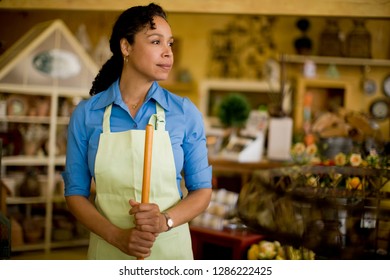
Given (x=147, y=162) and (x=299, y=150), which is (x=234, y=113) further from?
(x=147, y=162)

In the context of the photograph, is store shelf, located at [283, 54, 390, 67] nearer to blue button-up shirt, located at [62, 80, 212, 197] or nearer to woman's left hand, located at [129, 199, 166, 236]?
blue button-up shirt, located at [62, 80, 212, 197]

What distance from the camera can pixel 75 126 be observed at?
59.4 inches

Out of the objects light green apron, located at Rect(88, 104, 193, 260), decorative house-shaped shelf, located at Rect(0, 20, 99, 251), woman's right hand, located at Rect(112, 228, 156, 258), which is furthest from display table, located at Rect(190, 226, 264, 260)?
decorative house-shaped shelf, located at Rect(0, 20, 99, 251)

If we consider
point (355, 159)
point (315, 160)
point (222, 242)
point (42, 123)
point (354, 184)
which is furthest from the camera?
point (42, 123)

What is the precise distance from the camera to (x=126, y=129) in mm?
1534

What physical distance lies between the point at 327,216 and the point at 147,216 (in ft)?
2.13

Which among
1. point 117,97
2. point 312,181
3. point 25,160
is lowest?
point 25,160

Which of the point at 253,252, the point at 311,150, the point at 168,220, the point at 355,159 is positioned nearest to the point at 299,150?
the point at 311,150

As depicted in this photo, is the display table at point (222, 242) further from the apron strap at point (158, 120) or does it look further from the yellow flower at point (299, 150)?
the apron strap at point (158, 120)

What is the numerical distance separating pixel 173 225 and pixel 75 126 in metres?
0.36

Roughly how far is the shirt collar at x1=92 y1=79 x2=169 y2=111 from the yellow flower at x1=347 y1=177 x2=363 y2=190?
81 centimetres

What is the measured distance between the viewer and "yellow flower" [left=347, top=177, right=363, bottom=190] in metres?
2.01

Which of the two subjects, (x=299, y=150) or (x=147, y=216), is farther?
(x=299, y=150)

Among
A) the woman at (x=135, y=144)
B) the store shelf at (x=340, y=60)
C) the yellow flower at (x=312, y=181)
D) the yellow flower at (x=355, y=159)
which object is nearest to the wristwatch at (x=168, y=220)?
the woman at (x=135, y=144)
